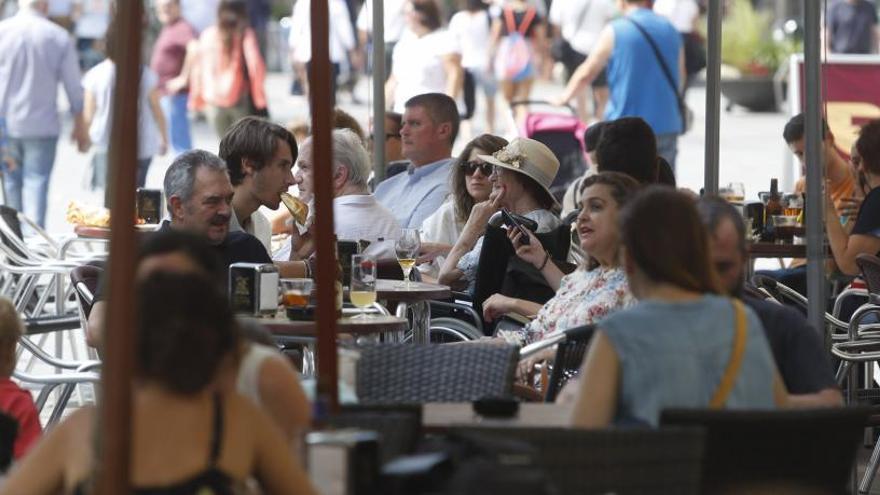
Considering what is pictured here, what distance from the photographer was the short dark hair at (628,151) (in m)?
7.70

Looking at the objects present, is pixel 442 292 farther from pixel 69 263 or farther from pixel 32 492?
pixel 32 492

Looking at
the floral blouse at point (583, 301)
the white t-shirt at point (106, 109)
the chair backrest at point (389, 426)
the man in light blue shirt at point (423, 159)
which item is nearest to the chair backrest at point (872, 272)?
the floral blouse at point (583, 301)

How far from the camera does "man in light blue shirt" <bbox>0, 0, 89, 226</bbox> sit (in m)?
14.1

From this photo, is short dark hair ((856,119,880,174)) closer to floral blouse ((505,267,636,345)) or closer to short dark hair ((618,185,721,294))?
floral blouse ((505,267,636,345))

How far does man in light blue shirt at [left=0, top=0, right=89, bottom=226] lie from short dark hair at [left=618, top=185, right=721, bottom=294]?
10351 mm

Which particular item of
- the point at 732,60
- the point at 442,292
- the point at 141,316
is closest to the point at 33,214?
the point at 442,292

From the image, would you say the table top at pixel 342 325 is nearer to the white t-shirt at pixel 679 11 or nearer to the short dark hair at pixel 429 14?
the short dark hair at pixel 429 14

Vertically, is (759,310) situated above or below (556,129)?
below

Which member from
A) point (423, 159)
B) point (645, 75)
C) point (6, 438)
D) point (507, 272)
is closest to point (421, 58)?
point (645, 75)

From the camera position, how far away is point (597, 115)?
1811 centimetres

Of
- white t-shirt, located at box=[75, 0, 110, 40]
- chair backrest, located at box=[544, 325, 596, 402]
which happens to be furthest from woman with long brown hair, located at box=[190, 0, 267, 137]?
chair backrest, located at box=[544, 325, 596, 402]

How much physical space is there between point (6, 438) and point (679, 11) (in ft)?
56.5

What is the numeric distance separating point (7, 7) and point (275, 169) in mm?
18837

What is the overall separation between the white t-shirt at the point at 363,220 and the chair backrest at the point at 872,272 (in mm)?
1995
